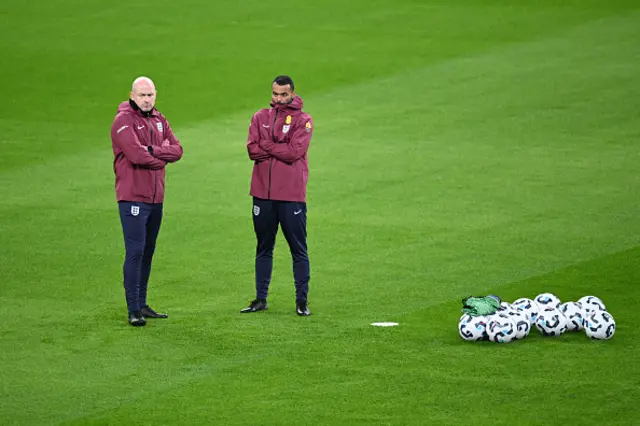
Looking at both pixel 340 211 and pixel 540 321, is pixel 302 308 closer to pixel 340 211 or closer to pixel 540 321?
pixel 540 321

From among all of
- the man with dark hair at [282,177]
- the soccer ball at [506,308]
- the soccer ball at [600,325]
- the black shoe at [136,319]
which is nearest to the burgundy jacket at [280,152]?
the man with dark hair at [282,177]

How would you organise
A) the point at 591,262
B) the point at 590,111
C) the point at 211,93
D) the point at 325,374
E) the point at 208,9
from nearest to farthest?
1. the point at 325,374
2. the point at 591,262
3. the point at 590,111
4. the point at 211,93
5. the point at 208,9

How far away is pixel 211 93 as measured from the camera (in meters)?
25.7

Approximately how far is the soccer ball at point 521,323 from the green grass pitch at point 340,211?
0.15 m

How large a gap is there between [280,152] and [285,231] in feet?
2.60

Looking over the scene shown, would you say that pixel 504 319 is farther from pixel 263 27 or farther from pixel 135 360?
pixel 263 27

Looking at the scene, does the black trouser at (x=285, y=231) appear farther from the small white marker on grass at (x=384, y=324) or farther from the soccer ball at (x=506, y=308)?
the soccer ball at (x=506, y=308)

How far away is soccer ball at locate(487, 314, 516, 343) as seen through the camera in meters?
11.7

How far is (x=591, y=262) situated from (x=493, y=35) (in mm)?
14527

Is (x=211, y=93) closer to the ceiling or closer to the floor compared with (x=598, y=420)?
closer to the ceiling

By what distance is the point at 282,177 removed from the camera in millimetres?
12820

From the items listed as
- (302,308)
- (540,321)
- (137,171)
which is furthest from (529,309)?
(137,171)

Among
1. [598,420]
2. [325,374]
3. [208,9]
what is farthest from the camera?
[208,9]

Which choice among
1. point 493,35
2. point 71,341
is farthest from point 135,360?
point 493,35
